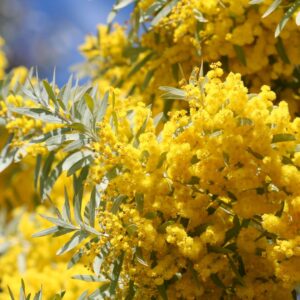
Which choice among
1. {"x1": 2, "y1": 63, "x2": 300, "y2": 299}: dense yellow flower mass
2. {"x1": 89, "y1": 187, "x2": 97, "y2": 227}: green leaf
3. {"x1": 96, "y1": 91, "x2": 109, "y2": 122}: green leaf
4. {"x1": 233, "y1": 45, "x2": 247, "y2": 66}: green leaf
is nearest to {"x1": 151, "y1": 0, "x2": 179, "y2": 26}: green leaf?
{"x1": 233, "y1": 45, "x2": 247, "y2": 66}: green leaf

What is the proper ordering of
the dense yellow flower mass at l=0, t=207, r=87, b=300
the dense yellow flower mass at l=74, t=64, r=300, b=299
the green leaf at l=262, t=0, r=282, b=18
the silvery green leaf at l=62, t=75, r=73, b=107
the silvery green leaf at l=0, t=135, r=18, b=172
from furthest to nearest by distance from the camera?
1. the dense yellow flower mass at l=0, t=207, r=87, b=300
2. the silvery green leaf at l=0, t=135, r=18, b=172
3. the silvery green leaf at l=62, t=75, r=73, b=107
4. the green leaf at l=262, t=0, r=282, b=18
5. the dense yellow flower mass at l=74, t=64, r=300, b=299

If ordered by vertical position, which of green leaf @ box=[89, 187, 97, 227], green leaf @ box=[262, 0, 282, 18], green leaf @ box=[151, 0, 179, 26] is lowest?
green leaf @ box=[89, 187, 97, 227]

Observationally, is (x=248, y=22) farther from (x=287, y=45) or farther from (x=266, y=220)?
(x=266, y=220)

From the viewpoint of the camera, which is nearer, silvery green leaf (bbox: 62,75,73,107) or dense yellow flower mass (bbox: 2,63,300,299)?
dense yellow flower mass (bbox: 2,63,300,299)

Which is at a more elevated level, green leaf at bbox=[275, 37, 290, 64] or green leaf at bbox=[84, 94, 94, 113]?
green leaf at bbox=[275, 37, 290, 64]

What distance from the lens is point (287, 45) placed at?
1.86 metres

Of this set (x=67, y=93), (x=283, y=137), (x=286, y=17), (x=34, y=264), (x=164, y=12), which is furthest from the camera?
(x=34, y=264)

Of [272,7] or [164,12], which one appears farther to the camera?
[164,12]

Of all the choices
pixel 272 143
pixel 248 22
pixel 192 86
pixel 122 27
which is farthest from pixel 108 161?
pixel 122 27

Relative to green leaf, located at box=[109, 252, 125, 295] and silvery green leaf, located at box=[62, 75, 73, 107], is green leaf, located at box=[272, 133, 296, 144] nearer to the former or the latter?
green leaf, located at box=[109, 252, 125, 295]

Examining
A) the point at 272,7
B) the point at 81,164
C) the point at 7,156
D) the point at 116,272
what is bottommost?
the point at 116,272

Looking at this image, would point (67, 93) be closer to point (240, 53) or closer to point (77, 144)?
point (77, 144)

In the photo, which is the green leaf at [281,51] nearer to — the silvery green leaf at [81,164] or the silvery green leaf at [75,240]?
the silvery green leaf at [81,164]

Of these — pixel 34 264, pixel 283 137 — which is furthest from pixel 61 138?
pixel 34 264
